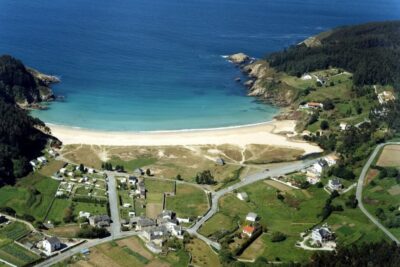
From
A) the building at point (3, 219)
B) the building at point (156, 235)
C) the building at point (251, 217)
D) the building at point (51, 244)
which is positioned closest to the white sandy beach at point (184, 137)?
the building at point (251, 217)

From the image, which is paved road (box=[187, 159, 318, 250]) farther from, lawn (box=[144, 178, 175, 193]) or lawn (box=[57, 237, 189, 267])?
lawn (box=[144, 178, 175, 193])

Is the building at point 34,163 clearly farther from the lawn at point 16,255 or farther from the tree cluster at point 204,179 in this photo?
the tree cluster at point 204,179

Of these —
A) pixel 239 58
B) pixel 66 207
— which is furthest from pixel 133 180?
pixel 239 58

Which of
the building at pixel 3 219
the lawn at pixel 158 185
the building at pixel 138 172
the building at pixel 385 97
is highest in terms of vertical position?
the building at pixel 385 97

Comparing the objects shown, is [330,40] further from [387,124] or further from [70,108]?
[70,108]

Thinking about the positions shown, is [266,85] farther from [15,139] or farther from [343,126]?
[15,139]

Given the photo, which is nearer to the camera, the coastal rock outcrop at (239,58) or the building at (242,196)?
the building at (242,196)

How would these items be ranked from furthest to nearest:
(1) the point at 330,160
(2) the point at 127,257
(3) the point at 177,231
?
(1) the point at 330,160
(3) the point at 177,231
(2) the point at 127,257

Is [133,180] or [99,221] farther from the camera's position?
[133,180]
